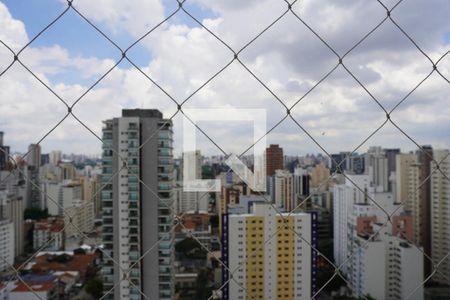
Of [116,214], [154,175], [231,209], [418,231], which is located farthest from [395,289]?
[154,175]

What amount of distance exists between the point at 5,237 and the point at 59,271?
48.5 inches

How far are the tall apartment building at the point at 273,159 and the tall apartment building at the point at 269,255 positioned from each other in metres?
0.88

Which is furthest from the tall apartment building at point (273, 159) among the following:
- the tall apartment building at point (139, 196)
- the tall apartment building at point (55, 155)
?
the tall apartment building at point (55, 155)

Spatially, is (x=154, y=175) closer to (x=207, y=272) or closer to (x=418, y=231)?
(x=207, y=272)

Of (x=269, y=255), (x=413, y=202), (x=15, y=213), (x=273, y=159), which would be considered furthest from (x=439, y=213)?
(x=15, y=213)

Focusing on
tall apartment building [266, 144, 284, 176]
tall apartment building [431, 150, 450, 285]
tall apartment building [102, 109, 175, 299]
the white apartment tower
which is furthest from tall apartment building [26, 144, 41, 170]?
tall apartment building [431, 150, 450, 285]

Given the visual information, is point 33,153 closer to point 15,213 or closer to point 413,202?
point 15,213

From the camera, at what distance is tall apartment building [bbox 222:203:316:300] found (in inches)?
77.9

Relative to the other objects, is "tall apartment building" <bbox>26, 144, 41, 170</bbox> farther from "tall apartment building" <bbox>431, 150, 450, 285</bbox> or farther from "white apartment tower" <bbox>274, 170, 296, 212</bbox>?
"tall apartment building" <bbox>431, 150, 450, 285</bbox>

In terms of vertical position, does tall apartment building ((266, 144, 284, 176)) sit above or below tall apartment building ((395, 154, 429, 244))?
above

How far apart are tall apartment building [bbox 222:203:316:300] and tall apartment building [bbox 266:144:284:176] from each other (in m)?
0.88

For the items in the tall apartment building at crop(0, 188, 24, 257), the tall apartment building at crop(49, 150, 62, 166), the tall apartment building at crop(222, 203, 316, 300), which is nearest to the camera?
the tall apartment building at crop(49, 150, 62, 166)

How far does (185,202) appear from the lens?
3.30ft

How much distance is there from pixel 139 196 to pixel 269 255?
1961mm
